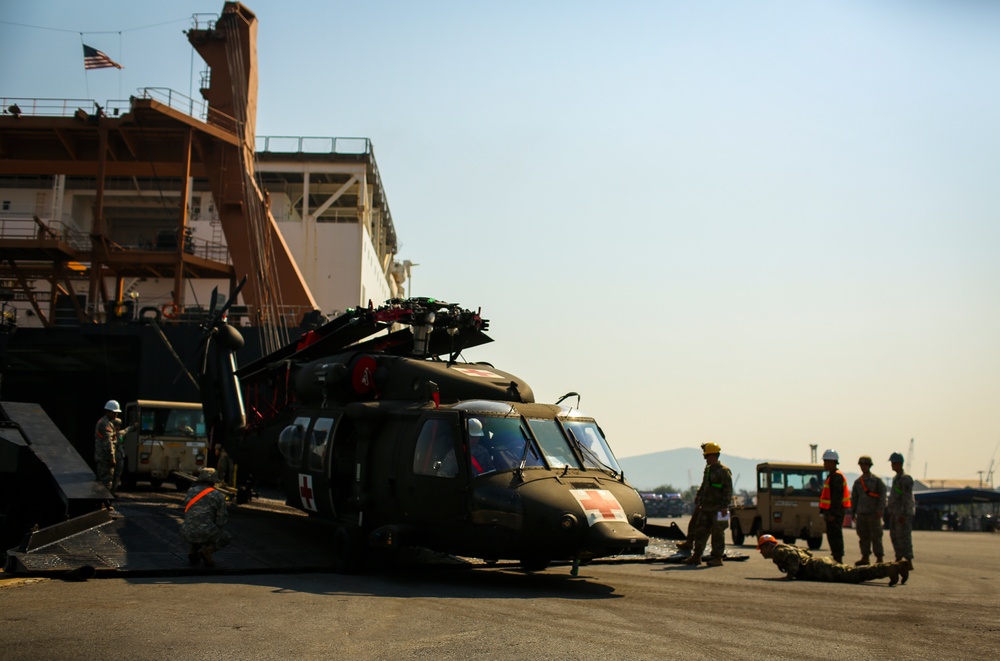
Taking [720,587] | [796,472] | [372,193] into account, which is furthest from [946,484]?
[720,587]

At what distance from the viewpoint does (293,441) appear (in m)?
13.1

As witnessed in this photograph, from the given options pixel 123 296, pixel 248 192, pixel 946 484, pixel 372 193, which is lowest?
pixel 946 484

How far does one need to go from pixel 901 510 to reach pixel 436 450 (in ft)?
22.2

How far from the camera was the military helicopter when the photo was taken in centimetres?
972

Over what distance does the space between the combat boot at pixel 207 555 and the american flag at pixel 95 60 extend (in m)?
28.2

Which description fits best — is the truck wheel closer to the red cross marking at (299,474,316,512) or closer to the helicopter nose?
the red cross marking at (299,474,316,512)

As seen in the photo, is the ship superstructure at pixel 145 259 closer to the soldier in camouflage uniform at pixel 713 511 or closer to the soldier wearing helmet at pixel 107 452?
the soldier wearing helmet at pixel 107 452

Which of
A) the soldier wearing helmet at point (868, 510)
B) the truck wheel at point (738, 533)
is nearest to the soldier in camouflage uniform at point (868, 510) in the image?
the soldier wearing helmet at point (868, 510)

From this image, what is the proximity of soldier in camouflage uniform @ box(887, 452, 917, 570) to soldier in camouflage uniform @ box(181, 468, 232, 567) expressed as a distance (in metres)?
8.87

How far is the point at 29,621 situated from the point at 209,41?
3066cm

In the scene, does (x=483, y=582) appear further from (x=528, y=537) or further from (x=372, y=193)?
(x=372, y=193)

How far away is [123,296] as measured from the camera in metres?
38.7

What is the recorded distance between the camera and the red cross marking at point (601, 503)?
9.72m

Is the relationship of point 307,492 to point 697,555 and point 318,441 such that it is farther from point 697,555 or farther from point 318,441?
point 697,555
